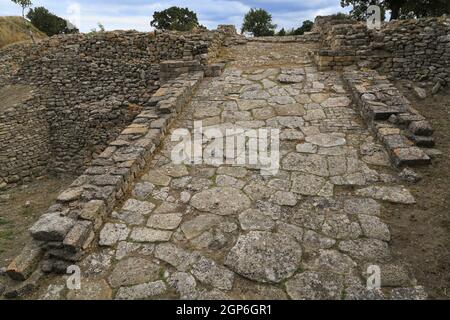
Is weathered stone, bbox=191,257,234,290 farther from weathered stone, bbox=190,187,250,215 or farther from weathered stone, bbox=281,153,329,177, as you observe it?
weathered stone, bbox=281,153,329,177

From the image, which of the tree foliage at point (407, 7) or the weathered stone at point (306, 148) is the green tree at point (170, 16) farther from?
the weathered stone at point (306, 148)

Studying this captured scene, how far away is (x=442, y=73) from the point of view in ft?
21.5

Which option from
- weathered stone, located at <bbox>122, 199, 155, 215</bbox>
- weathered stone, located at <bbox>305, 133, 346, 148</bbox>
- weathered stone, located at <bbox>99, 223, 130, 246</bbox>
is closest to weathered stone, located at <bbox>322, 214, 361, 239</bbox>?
weathered stone, located at <bbox>305, 133, 346, 148</bbox>

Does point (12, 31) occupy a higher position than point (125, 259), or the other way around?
point (12, 31)

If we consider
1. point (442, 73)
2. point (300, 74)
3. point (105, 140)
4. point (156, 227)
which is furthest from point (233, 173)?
point (105, 140)

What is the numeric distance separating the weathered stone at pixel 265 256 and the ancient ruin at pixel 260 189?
0.01 m

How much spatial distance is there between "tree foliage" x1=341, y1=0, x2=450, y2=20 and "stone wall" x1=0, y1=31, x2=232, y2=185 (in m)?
13.1

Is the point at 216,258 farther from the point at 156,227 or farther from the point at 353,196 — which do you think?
the point at 353,196

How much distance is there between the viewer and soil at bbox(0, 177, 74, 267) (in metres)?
5.37

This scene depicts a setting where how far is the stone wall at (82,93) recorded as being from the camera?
9.45m

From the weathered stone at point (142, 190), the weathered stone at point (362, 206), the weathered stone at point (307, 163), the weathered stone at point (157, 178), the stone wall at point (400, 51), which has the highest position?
the stone wall at point (400, 51)

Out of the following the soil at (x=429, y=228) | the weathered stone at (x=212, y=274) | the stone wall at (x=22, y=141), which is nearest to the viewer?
the soil at (x=429, y=228)

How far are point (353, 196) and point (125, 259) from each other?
2.46 meters

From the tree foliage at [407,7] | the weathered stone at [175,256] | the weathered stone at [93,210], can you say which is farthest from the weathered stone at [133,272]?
the tree foliage at [407,7]
